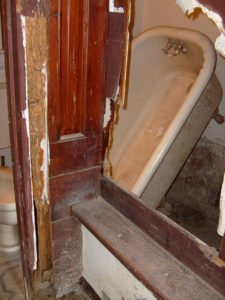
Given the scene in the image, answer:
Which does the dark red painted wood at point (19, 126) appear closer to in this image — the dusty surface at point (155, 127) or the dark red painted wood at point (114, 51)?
the dark red painted wood at point (114, 51)

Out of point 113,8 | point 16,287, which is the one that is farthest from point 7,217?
point 113,8

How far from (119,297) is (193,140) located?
3.56ft

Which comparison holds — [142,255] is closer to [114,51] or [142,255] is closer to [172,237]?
[172,237]

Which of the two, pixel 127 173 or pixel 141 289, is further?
pixel 127 173

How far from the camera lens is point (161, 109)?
2.21m

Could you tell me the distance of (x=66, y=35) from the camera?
0.95 meters

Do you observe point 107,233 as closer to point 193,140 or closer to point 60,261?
point 60,261

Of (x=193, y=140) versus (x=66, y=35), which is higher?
(x=66, y=35)

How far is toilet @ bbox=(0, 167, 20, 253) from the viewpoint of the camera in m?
1.62

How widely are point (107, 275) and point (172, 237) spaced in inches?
14.9

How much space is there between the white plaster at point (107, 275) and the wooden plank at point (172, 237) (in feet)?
0.54

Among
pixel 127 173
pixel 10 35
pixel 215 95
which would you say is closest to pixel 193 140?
pixel 215 95

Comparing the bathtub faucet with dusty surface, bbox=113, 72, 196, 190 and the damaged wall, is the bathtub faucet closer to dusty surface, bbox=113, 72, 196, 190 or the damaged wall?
dusty surface, bbox=113, 72, 196, 190

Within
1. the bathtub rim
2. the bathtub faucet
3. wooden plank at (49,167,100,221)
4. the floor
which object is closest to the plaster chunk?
wooden plank at (49,167,100,221)
